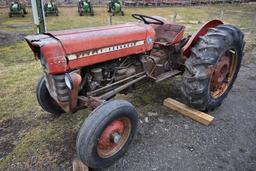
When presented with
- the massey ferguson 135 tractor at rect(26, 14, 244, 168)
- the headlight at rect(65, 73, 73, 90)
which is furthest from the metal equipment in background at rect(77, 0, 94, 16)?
the headlight at rect(65, 73, 73, 90)

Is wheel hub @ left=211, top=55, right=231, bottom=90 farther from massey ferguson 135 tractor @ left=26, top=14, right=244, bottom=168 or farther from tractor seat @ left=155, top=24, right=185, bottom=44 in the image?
tractor seat @ left=155, top=24, right=185, bottom=44

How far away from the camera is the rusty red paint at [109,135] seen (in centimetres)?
222

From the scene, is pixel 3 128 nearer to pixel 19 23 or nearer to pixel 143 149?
pixel 143 149

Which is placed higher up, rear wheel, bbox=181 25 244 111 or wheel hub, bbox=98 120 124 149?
rear wheel, bbox=181 25 244 111

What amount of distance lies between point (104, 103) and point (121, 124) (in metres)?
0.33

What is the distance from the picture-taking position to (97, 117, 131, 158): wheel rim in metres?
2.23

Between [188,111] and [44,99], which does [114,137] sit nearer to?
[44,99]

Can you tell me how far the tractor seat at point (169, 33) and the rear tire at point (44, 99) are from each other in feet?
5.45

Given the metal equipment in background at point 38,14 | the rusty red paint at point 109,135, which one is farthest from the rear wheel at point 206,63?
the metal equipment in background at point 38,14

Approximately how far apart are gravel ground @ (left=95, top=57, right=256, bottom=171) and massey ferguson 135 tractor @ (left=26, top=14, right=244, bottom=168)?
23cm

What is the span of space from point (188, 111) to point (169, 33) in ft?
3.86

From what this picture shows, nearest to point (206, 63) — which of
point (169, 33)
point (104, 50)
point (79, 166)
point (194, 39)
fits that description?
point (194, 39)

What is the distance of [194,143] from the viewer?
2.68m

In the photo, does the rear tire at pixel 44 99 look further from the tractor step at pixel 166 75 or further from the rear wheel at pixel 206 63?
the rear wheel at pixel 206 63
